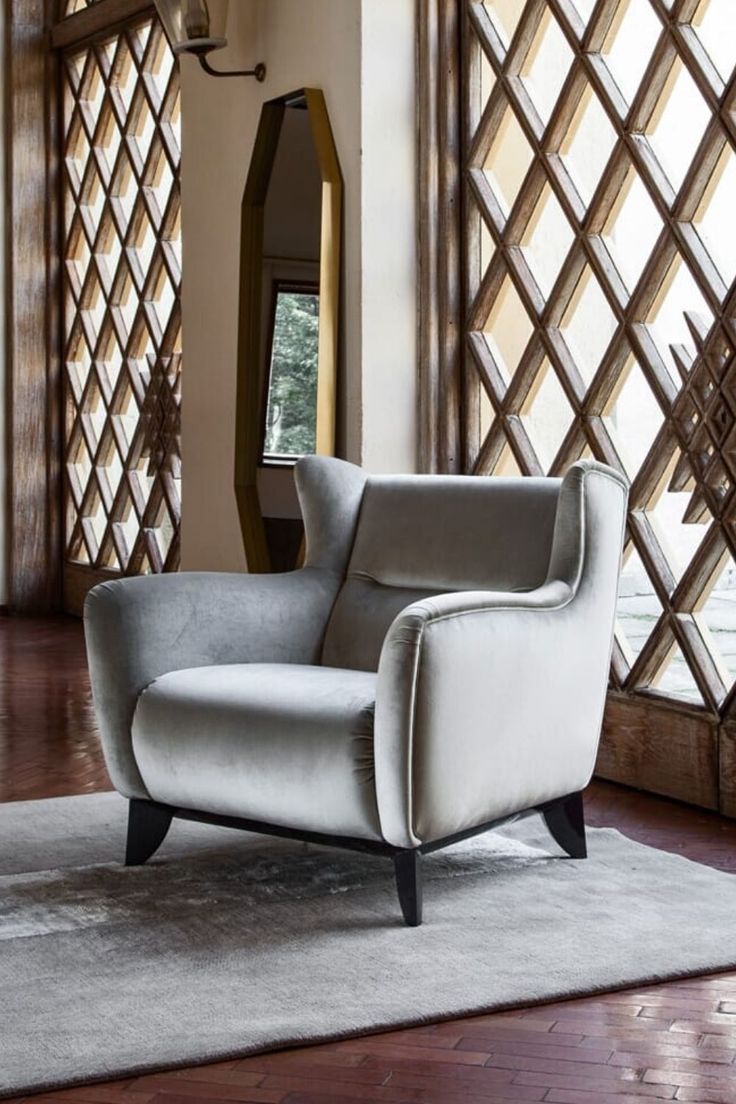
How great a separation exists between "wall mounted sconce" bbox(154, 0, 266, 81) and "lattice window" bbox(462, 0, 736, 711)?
76 centimetres

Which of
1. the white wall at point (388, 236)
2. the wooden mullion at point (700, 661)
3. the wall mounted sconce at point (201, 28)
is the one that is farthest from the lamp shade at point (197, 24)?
the wooden mullion at point (700, 661)

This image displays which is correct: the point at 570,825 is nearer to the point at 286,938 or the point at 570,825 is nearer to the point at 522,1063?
the point at 286,938

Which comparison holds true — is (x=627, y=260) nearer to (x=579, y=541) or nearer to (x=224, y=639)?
(x=579, y=541)

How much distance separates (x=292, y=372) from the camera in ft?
13.9

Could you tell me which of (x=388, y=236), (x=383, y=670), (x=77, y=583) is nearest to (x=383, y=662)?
(x=383, y=670)

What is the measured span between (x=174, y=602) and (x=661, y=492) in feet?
3.88

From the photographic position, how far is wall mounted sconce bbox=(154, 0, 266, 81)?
4.32 meters

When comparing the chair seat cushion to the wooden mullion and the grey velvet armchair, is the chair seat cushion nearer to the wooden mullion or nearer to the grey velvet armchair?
the grey velvet armchair

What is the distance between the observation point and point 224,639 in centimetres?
278

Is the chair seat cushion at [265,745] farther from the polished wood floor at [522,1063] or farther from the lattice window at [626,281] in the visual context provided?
the lattice window at [626,281]

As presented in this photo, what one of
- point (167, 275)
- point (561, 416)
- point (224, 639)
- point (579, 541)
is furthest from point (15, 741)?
point (167, 275)

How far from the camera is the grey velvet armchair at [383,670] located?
7.58 ft

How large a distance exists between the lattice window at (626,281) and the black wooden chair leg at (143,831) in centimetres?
116

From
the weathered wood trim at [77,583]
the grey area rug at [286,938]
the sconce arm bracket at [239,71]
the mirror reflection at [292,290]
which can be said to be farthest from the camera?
the weathered wood trim at [77,583]
